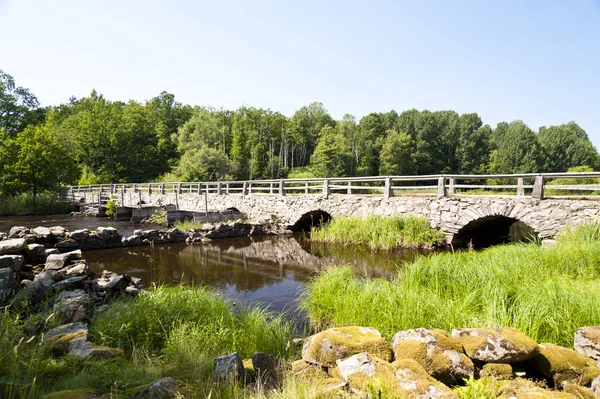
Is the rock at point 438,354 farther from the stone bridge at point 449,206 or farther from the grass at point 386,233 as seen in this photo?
the grass at point 386,233

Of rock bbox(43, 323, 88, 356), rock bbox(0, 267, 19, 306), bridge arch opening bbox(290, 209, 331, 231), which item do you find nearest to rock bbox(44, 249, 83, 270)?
rock bbox(0, 267, 19, 306)

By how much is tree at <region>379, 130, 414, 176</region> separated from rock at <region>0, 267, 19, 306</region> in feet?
183

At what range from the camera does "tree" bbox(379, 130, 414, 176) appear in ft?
191

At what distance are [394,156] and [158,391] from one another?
5976 cm

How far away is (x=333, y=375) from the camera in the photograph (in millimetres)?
3098

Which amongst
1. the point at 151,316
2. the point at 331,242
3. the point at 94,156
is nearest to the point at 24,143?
the point at 94,156

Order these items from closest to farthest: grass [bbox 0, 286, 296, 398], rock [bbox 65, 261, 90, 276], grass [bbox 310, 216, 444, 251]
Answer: grass [bbox 0, 286, 296, 398]
rock [bbox 65, 261, 90, 276]
grass [bbox 310, 216, 444, 251]

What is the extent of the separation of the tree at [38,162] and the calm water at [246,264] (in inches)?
965

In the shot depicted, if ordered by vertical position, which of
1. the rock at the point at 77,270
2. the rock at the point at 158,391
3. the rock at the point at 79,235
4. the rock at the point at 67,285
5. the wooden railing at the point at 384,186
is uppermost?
the wooden railing at the point at 384,186

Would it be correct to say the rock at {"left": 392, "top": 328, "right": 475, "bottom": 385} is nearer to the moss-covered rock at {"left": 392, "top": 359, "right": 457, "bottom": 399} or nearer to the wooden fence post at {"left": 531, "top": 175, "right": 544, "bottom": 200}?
the moss-covered rock at {"left": 392, "top": 359, "right": 457, "bottom": 399}

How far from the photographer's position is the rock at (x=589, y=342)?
324 cm

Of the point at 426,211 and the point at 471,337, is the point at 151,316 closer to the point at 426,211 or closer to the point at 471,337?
the point at 471,337

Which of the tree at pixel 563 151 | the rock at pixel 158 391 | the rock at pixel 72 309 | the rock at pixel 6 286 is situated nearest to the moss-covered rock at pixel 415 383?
the rock at pixel 158 391

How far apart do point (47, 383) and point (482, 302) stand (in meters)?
5.37
